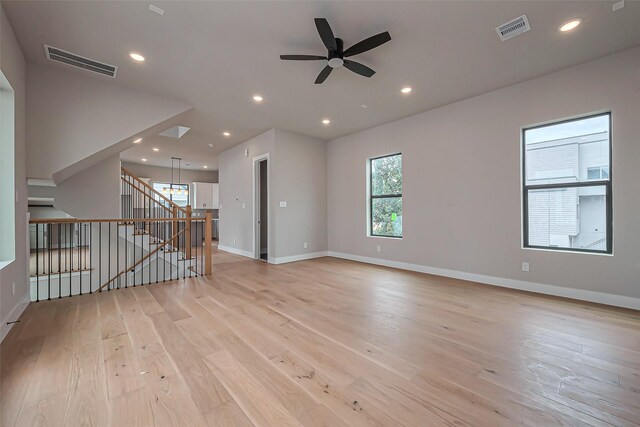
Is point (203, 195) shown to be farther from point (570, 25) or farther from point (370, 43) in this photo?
point (570, 25)

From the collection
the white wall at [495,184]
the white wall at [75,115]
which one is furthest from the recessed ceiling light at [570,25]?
the white wall at [75,115]

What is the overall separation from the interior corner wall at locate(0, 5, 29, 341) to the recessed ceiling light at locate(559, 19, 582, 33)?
17.1 feet

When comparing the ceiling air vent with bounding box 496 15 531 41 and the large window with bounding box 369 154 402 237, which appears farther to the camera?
the large window with bounding box 369 154 402 237

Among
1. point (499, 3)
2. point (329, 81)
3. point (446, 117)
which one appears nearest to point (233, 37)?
point (329, 81)

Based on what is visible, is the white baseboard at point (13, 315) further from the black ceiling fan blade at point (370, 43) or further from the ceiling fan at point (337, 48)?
the black ceiling fan blade at point (370, 43)

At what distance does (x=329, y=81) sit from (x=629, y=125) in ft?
11.6

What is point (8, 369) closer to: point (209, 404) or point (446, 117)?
point (209, 404)

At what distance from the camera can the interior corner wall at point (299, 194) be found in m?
5.58

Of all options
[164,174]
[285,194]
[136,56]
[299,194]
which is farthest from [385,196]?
[164,174]

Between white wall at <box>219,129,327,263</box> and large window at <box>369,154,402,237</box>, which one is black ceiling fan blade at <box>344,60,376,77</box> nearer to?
large window at <box>369,154,402,237</box>

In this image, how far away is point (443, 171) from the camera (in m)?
4.43

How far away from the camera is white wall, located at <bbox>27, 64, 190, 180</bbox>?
3.20 m

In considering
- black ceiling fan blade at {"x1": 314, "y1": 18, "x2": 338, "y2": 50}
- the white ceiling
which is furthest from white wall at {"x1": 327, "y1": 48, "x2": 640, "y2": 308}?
black ceiling fan blade at {"x1": 314, "y1": 18, "x2": 338, "y2": 50}

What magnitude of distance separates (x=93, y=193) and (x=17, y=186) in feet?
9.53
